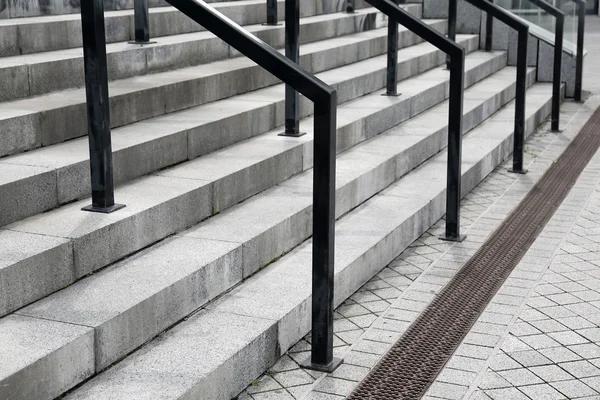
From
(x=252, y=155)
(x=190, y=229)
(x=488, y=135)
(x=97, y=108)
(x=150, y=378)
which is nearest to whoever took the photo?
(x=150, y=378)

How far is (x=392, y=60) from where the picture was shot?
7.55 m

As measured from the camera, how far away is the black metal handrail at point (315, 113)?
3631 mm

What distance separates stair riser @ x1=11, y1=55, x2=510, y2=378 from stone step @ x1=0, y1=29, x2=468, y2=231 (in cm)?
53

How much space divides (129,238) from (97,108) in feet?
1.80

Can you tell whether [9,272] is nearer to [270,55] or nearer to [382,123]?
[270,55]

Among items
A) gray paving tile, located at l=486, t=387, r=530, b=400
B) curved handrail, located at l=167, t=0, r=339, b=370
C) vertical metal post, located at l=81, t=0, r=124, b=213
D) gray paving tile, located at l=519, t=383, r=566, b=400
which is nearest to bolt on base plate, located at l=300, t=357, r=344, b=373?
curved handrail, located at l=167, t=0, r=339, b=370

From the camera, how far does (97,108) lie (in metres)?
3.88

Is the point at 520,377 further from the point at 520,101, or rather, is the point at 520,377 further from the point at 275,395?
the point at 520,101

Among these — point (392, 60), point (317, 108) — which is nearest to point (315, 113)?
point (317, 108)

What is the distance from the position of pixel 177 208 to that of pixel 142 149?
48 centimetres

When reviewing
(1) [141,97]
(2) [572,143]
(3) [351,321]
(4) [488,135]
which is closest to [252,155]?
(1) [141,97]

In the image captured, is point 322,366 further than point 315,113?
Yes

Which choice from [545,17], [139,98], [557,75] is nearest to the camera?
[139,98]

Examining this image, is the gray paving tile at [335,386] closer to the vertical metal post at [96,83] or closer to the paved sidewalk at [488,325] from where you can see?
the paved sidewalk at [488,325]
